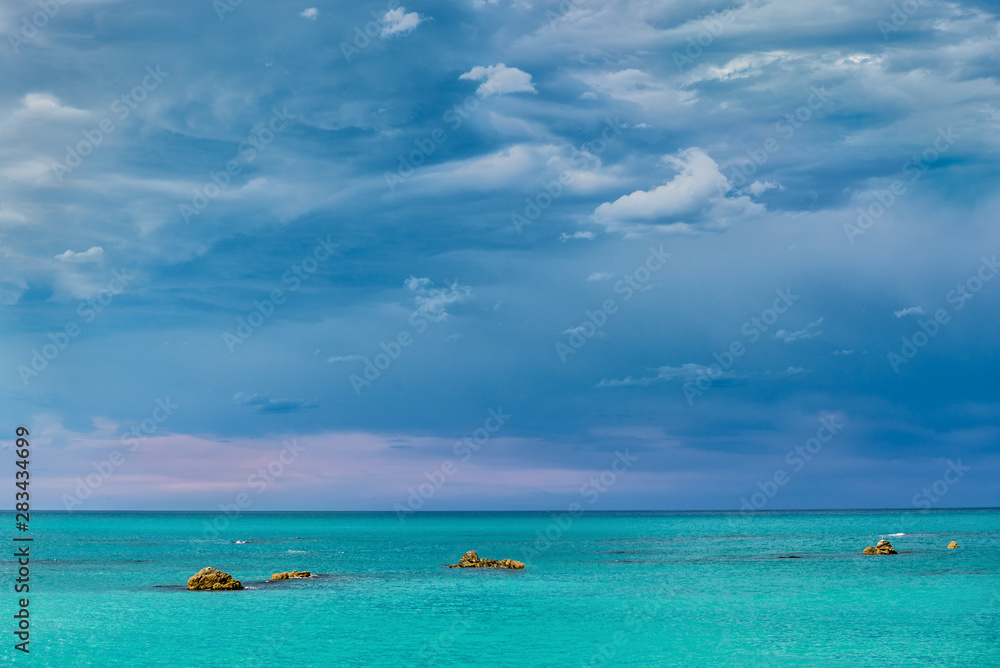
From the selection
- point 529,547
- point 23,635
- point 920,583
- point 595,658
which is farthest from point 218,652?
point 529,547

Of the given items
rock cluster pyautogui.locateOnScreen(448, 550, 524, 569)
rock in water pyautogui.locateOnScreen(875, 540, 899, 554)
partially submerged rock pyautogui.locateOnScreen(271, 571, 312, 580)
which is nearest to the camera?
partially submerged rock pyautogui.locateOnScreen(271, 571, 312, 580)

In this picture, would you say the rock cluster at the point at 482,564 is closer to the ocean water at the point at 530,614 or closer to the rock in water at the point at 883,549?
the ocean water at the point at 530,614

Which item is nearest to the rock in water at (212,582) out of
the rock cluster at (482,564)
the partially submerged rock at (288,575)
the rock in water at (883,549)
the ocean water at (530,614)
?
the ocean water at (530,614)

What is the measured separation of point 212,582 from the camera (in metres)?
64.8

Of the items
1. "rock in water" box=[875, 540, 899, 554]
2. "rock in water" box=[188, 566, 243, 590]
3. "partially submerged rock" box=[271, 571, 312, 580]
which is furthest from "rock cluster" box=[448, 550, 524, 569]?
"rock in water" box=[875, 540, 899, 554]

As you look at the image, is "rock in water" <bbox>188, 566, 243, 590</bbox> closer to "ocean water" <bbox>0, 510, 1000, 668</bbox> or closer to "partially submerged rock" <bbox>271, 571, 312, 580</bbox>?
"ocean water" <bbox>0, 510, 1000, 668</bbox>

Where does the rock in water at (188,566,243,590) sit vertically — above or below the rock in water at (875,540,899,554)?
above

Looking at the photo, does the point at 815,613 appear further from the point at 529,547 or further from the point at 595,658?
the point at 529,547

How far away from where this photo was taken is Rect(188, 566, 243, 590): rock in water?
64500mm

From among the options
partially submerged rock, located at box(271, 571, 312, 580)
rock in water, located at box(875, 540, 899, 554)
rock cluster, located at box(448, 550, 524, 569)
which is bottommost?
rock in water, located at box(875, 540, 899, 554)

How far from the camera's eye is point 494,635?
A: 4653cm

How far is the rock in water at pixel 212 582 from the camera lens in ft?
212

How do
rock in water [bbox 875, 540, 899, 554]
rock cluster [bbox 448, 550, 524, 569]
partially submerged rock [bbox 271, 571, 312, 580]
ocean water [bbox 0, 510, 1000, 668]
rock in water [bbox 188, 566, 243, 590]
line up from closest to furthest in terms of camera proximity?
ocean water [bbox 0, 510, 1000, 668], rock in water [bbox 188, 566, 243, 590], partially submerged rock [bbox 271, 571, 312, 580], rock cluster [bbox 448, 550, 524, 569], rock in water [bbox 875, 540, 899, 554]

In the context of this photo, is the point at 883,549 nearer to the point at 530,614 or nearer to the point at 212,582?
the point at 530,614
